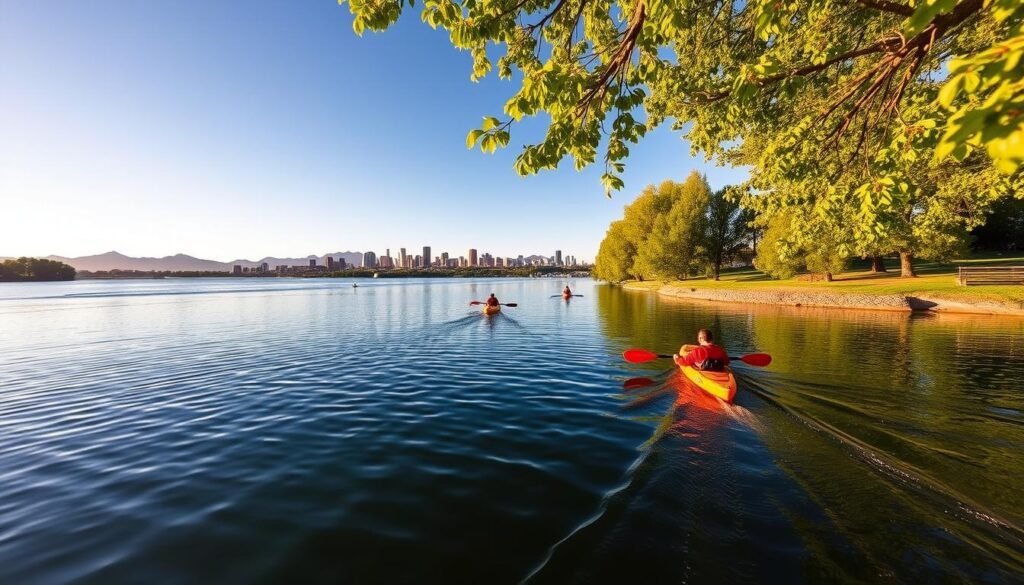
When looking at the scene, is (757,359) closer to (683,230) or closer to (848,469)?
(848,469)

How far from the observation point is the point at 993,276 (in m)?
32.5

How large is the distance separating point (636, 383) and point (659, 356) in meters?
2.73

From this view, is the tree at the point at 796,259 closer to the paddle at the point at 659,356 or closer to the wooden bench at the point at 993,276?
the wooden bench at the point at 993,276

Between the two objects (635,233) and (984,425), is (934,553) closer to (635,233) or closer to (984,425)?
(984,425)

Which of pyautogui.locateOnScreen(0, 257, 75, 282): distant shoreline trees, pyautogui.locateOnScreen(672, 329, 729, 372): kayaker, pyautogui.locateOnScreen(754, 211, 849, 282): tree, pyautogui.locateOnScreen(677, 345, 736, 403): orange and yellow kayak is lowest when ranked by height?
pyautogui.locateOnScreen(677, 345, 736, 403): orange and yellow kayak

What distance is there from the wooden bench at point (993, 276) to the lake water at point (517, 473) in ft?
79.1

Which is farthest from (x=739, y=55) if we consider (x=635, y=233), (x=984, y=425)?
(x=635, y=233)

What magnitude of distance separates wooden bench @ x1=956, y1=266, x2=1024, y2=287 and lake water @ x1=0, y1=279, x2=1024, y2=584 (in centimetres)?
2409

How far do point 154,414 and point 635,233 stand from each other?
7622cm

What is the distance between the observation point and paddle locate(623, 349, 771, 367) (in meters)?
14.7

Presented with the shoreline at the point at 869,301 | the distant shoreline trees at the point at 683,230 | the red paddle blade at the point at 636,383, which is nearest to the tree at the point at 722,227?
the distant shoreline trees at the point at 683,230

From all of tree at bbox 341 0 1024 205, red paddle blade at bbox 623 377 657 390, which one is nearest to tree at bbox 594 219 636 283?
red paddle blade at bbox 623 377 657 390

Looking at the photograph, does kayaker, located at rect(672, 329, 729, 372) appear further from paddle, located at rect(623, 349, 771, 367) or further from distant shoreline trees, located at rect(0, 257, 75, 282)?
distant shoreline trees, located at rect(0, 257, 75, 282)

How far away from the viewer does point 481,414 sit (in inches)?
448
